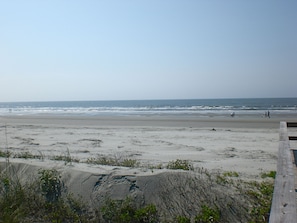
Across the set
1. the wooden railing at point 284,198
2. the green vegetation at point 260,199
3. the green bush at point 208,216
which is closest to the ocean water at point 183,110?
the green vegetation at point 260,199

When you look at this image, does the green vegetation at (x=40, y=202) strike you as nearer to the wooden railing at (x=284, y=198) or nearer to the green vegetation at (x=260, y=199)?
the green vegetation at (x=260, y=199)

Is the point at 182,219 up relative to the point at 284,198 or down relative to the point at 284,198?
down

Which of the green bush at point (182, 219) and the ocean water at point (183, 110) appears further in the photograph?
the ocean water at point (183, 110)

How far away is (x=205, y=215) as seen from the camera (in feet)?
14.6

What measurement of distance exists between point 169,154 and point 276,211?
28.8ft

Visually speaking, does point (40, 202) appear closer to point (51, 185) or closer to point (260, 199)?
point (51, 185)

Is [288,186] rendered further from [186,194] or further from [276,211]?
[186,194]

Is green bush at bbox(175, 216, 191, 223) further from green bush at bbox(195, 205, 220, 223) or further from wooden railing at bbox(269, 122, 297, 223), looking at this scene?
wooden railing at bbox(269, 122, 297, 223)

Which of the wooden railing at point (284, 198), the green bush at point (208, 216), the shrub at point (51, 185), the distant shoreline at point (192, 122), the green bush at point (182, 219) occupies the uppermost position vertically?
the wooden railing at point (284, 198)

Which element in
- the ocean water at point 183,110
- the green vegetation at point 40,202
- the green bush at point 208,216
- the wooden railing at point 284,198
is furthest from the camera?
the ocean water at point 183,110

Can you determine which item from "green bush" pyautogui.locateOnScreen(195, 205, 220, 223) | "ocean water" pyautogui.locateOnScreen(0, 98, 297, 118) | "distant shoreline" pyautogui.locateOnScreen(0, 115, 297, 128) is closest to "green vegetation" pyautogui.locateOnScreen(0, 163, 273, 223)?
"green bush" pyautogui.locateOnScreen(195, 205, 220, 223)

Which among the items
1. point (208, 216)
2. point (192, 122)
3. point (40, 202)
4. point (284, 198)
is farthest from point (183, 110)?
point (284, 198)

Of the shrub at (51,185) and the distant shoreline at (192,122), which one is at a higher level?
the shrub at (51,185)

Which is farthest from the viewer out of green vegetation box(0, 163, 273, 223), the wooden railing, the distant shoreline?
the distant shoreline
